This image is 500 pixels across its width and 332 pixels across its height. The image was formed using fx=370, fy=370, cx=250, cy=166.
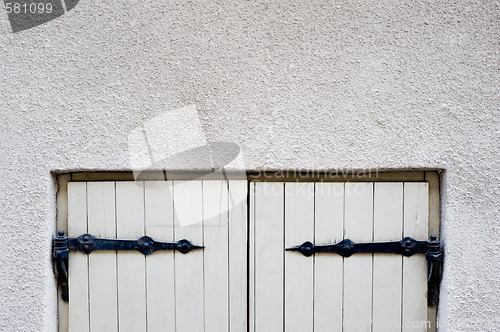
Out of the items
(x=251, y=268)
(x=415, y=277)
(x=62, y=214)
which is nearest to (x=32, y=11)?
(x=62, y=214)

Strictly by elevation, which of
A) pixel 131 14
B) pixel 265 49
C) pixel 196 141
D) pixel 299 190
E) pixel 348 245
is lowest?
pixel 348 245

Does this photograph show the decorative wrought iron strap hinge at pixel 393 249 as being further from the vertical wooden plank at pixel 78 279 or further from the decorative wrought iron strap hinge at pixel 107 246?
the vertical wooden plank at pixel 78 279

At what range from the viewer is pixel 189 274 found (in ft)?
5.53

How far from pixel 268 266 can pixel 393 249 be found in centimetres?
56

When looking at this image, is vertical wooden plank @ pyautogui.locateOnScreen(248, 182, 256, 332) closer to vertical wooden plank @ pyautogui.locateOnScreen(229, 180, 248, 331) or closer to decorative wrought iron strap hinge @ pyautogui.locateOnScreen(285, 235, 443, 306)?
vertical wooden plank @ pyautogui.locateOnScreen(229, 180, 248, 331)

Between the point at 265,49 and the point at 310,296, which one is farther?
the point at 310,296

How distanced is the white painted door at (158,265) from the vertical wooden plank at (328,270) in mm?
331

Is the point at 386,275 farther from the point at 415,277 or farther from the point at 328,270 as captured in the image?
the point at 328,270

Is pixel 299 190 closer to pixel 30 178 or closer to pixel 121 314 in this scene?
pixel 121 314

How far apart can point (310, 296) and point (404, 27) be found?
1240 millimetres

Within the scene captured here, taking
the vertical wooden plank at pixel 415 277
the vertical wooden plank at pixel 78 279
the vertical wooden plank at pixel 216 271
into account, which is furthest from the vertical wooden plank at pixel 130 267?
the vertical wooden plank at pixel 415 277

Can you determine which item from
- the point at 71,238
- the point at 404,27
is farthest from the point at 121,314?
the point at 404,27

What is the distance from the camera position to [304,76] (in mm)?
1574

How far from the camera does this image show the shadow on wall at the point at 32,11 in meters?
1.59
